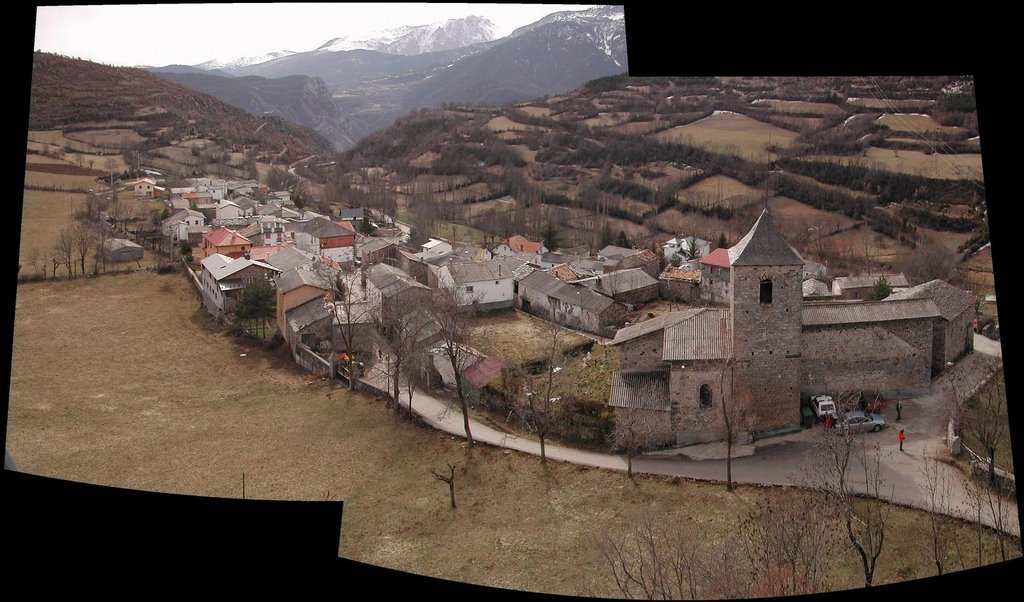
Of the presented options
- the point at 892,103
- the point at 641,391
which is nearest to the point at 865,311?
the point at 641,391

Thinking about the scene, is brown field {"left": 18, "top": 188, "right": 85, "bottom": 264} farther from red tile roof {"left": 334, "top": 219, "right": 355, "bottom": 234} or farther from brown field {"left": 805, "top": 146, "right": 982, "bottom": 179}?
brown field {"left": 805, "top": 146, "right": 982, "bottom": 179}

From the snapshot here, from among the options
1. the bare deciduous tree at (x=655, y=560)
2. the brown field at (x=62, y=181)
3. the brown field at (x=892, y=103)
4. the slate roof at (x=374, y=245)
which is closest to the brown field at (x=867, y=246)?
the brown field at (x=892, y=103)

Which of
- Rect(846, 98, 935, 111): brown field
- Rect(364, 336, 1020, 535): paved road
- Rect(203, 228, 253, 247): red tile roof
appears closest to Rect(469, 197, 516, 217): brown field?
Rect(203, 228, 253, 247): red tile roof

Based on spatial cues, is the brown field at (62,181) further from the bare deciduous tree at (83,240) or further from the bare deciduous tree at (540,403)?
the bare deciduous tree at (540,403)

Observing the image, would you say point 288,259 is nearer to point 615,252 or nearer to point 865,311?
point 615,252

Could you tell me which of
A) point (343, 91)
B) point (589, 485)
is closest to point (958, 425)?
point (589, 485)
